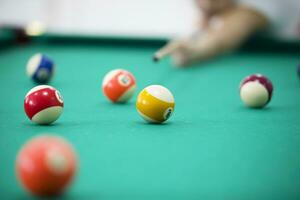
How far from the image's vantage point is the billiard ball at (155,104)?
132 inches

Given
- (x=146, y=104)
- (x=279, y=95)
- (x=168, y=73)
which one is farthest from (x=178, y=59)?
(x=146, y=104)

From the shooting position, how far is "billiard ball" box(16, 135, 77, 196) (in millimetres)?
1995

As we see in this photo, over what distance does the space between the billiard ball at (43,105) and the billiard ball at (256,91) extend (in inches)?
54.4

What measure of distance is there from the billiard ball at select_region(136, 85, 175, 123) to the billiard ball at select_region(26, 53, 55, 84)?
75.2 inches

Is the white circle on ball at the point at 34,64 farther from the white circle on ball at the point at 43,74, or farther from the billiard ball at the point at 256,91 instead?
the billiard ball at the point at 256,91

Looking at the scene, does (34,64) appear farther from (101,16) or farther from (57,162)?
(101,16)

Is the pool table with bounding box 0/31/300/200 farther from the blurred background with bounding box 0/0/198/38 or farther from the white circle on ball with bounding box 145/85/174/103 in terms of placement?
the blurred background with bounding box 0/0/198/38

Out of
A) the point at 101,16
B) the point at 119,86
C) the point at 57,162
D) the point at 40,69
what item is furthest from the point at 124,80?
the point at 101,16

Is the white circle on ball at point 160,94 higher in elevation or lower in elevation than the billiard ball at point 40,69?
lower

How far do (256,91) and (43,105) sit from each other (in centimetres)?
152

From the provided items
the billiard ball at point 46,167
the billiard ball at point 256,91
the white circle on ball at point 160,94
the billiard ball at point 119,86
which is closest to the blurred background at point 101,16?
the billiard ball at point 119,86

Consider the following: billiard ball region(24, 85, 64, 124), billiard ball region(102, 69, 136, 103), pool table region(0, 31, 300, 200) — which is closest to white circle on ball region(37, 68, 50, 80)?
pool table region(0, 31, 300, 200)

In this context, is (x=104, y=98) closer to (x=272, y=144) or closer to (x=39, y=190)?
(x=272, y=144)

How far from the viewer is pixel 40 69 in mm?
5098
